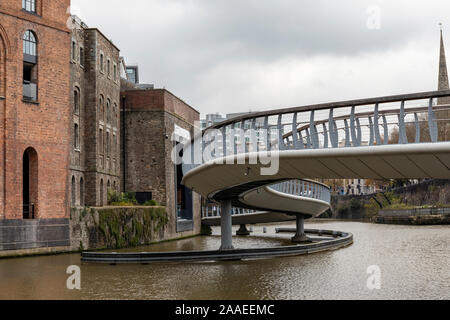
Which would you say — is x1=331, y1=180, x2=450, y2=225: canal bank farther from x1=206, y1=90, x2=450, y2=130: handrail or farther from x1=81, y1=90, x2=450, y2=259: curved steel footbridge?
x1=206, y1=90, x2=450, y2=130: handrail

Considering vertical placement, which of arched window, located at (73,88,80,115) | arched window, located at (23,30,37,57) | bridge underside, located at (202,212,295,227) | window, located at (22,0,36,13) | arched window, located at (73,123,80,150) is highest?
window, located at (22,0,36,13)

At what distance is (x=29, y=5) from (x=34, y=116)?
5.40 meters

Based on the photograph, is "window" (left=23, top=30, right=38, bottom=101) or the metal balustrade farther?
the metal balustrade

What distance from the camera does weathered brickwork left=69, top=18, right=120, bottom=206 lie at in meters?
34.0

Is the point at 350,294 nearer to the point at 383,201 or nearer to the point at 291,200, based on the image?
the point at 291,200

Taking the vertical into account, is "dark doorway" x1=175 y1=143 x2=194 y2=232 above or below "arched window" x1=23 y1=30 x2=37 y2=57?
below

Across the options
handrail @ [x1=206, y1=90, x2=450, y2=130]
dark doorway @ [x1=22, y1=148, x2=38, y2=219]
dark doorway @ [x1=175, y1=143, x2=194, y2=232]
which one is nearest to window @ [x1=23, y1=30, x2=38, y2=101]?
dark doorway @ [x1=22, y1=148, x2=38, y2=219]

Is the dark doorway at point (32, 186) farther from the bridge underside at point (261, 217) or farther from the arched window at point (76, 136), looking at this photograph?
the bridge underside at point (261, 217)

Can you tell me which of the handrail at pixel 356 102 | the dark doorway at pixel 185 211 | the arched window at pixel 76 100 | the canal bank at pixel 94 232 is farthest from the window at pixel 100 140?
the handrail at pixel 356 102

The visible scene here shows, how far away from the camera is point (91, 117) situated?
35500 millimetres

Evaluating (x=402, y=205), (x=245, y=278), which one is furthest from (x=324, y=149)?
(x=402, y=205)

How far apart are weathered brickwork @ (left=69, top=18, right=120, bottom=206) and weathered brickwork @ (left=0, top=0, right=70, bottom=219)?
2.18 metres
